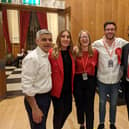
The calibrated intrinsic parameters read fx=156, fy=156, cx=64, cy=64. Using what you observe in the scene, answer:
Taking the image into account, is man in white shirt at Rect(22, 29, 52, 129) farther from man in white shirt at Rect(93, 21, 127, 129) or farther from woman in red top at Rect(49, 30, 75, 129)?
man in white shirt at Rect(93, 21, 127, 129)

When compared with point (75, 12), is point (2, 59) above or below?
below

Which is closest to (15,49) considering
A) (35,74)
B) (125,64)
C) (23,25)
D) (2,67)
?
(23,25)

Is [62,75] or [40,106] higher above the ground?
[62,75]

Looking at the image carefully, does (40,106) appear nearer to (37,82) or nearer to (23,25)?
(37,82)

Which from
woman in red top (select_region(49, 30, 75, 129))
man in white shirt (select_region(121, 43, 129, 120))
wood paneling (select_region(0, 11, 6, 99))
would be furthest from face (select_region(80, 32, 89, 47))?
wood paneling (select_region(0, 11, 6, 99))

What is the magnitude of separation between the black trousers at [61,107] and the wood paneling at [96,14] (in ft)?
7.76

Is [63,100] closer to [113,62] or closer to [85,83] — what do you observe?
[85,83]

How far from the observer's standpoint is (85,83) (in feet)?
6.64

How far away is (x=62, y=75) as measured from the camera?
178 centimetres

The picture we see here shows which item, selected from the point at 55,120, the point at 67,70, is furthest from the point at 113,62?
the point at 55,120

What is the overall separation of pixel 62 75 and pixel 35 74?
18.2 inches

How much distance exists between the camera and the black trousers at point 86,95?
203 cm

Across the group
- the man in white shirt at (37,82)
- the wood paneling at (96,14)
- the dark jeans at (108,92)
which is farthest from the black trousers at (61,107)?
the wood paneling at (96,14)

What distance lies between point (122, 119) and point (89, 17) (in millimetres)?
2560
